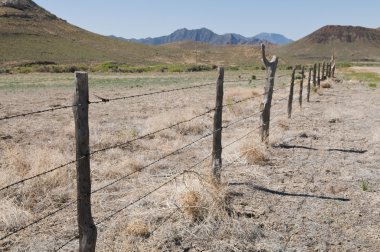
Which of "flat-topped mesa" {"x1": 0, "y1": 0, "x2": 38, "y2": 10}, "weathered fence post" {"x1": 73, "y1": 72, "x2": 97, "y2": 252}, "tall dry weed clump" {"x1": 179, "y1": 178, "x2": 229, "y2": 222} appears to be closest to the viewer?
"weathered fence post" {"x1": 73, "y1": 72, "x2": 97, "y2": 252}

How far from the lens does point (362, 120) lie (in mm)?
15875

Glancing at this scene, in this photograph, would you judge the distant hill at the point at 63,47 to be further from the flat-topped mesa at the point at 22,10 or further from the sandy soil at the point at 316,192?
the sandy soil at the point at 316,192

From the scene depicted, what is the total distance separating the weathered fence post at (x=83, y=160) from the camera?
4.49 m

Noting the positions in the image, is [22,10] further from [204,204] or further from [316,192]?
[204,204]

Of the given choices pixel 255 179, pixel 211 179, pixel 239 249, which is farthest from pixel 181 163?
pixel 239 249

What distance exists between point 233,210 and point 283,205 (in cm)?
103

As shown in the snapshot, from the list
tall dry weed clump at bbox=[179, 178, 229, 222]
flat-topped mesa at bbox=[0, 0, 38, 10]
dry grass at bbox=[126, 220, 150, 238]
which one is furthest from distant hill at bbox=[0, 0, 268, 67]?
dry grass at bbox=[126, 220, 150, 238]

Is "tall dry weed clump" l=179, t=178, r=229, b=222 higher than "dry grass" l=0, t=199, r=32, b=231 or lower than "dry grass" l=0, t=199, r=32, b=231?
higher

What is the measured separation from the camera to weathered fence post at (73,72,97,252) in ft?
14.7

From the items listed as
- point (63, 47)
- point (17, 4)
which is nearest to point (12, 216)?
point (63, 47)

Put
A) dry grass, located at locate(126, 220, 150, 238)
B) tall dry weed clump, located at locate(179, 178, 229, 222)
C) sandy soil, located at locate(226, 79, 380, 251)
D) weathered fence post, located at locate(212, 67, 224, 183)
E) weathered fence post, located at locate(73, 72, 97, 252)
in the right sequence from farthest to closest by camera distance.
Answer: weathered fence post, located at locate(212, 67, 224, 183) < tall dry weed clump, located at locate(179, 178, 229, 222) < sandy soil, located at locate(226, 79, 380, 251) < dry grass, located at locate(126, 220, 150, 238) < weathered fence post, located at locate(73, 72, 97, 252)

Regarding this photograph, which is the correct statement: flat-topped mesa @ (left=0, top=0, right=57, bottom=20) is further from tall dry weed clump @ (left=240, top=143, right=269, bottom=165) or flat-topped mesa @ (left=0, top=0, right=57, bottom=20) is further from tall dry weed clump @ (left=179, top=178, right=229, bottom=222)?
tall dry weed clump @ (left=179, top=178, right=229, bottom=222)

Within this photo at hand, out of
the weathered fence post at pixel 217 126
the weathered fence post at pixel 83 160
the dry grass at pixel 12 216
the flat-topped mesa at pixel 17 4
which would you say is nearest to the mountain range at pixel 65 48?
the flat-topped mesa at pixel 17 4

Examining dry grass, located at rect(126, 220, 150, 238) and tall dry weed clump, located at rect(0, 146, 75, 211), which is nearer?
dry grass, located at rect(126, 220, 150, 238)
